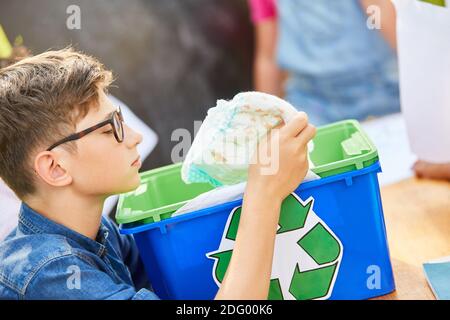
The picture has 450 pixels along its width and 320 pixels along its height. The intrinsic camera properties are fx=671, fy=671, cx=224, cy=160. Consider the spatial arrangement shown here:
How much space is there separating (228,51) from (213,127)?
4.30ft

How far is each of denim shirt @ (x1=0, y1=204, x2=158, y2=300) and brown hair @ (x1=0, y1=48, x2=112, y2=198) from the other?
0.08m

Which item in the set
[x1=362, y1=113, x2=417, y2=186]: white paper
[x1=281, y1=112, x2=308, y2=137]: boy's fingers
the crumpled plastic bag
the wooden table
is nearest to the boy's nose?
the crumpled plastic bag

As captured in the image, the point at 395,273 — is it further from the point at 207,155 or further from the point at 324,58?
the point at 324,58

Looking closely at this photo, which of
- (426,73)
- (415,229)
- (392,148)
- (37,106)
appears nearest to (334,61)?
(392,148)

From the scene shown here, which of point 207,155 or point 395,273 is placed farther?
point 395,273

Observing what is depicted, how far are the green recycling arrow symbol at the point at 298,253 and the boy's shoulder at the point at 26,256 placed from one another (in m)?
0.23

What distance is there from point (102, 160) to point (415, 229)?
0.59 m

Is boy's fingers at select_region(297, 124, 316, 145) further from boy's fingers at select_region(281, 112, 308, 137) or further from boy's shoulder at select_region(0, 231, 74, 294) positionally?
boy's shoulder at select_region(0, 231, 74, 294)

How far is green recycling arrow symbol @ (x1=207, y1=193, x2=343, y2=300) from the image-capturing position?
3.34 ft

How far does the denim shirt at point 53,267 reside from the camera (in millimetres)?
953

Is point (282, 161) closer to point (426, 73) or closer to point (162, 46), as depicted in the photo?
point (426, 73)

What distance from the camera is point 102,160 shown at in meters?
1.06
